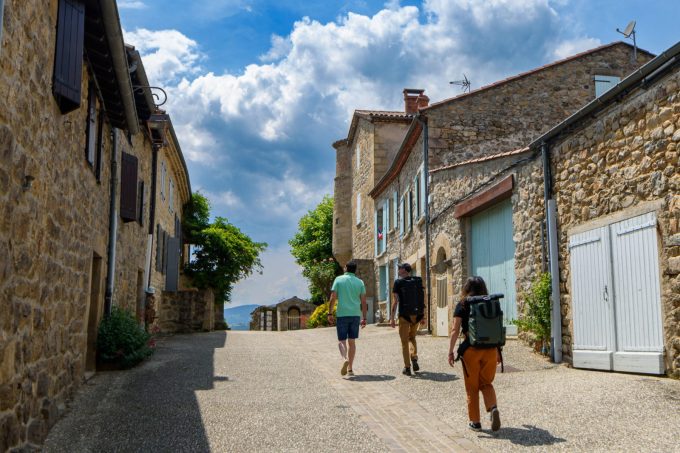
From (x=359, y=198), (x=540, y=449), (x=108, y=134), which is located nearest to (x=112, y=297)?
(x=108, y=134)

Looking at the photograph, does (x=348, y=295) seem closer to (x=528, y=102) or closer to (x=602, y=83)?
(x=528, y=102)

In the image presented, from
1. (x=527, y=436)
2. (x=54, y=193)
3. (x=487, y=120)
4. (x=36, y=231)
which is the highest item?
(x=487, y=120)

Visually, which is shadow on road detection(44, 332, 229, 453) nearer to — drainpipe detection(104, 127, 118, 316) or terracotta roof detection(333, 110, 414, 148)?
drainpipe detection(104, 127, 118, 316)

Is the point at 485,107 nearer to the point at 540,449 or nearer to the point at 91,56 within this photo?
the point at 91,56

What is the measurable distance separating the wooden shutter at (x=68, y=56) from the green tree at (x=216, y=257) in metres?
19.7

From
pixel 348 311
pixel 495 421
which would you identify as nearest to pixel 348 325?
pixel 348 311

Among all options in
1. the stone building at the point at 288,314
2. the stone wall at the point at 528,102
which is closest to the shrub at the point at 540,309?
the stone wall at the point at 528,102

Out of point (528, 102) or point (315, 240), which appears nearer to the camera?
point (528, 102)

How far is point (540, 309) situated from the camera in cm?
1002

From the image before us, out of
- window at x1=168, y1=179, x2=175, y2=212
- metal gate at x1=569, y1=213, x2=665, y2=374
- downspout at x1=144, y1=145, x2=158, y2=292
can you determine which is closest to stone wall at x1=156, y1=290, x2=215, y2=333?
window at x1=168, y1=179, x2=175, y2=212

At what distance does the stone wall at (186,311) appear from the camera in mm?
18922

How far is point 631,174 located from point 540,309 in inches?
108

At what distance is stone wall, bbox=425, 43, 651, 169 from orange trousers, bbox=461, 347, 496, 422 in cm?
1238

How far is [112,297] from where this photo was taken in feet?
34.3
